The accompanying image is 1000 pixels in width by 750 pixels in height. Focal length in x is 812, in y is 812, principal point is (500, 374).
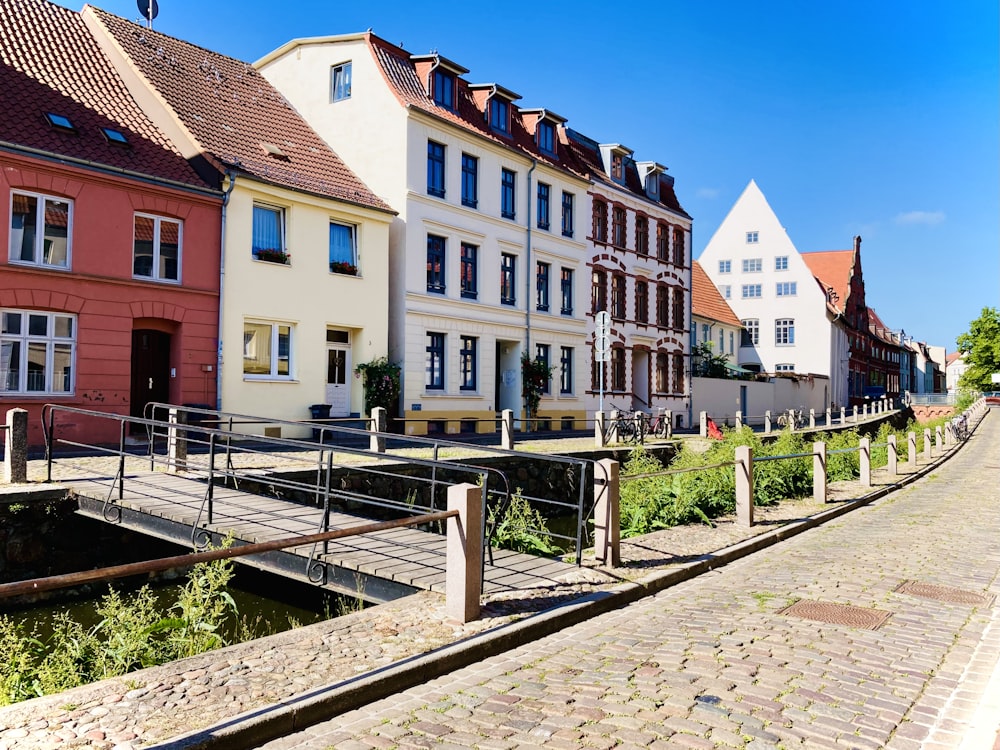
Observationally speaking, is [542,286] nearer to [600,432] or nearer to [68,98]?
[600,432]

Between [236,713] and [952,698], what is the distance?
448cm

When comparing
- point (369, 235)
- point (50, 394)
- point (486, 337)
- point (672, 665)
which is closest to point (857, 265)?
point (486, 337)

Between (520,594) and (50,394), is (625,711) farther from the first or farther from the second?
(50,394)

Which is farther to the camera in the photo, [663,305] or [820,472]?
[663,305]

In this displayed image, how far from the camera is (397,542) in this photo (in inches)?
367

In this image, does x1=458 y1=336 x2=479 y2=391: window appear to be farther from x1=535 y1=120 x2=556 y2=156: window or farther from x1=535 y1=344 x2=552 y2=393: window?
x1=535 y1=120 x2=556 y2=156: window

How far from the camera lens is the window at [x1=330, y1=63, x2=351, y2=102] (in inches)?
1064

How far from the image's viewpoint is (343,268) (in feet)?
76.3

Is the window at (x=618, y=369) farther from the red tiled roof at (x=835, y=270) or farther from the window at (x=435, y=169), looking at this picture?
the red tiled roof at (x=835, y=270)

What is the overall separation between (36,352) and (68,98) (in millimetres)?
6367

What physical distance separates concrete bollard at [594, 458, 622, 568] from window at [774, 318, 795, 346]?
5510cm

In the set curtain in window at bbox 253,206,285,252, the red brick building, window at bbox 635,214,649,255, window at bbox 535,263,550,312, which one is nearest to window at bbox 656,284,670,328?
window at bbox 635,214,649,255

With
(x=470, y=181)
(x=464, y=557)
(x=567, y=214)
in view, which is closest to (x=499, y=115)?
(x=470, y=181)

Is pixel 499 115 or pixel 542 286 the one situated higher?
pixel 499 115
